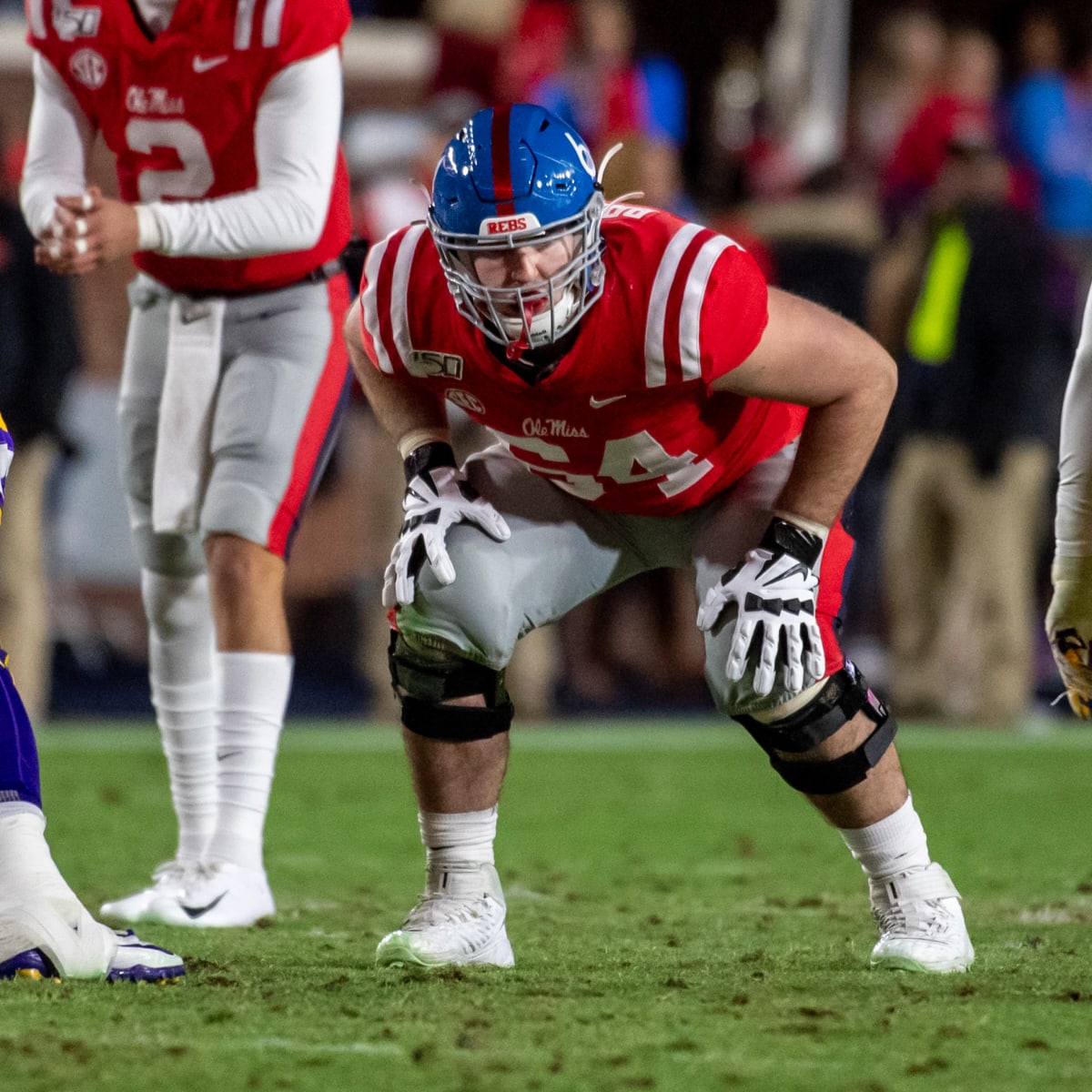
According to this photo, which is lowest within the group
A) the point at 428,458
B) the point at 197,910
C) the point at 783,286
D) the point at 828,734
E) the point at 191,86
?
the point at 197,910

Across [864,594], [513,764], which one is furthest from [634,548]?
[864,594]

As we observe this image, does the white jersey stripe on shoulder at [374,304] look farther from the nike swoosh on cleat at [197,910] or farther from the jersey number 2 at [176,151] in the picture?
the nike swoosh on cleat at [197,910]

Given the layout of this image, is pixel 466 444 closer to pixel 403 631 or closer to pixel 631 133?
pixel 631 133

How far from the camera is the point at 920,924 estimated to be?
3322mm

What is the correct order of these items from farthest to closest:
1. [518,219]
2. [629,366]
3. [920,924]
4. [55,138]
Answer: [55,138]
[920,924]
[629,366]
[518,219]

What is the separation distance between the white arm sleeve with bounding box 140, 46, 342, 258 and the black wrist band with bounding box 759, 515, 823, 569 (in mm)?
1356

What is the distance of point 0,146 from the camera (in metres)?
8.55

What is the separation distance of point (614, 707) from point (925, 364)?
2.10 meters

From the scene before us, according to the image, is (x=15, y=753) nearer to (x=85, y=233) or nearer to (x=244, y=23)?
(x=85, y=233)

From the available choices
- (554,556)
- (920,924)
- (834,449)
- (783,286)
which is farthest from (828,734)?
(783,286)

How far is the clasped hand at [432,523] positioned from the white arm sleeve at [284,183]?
0.84 meters

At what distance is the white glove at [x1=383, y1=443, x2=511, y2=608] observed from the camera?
3.33 metres

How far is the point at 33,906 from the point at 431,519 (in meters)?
0.92

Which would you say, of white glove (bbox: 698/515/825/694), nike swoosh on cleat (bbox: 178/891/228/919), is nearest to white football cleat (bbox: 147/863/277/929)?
nike swoosh on cleat (bbox: 178/891/228/919)
